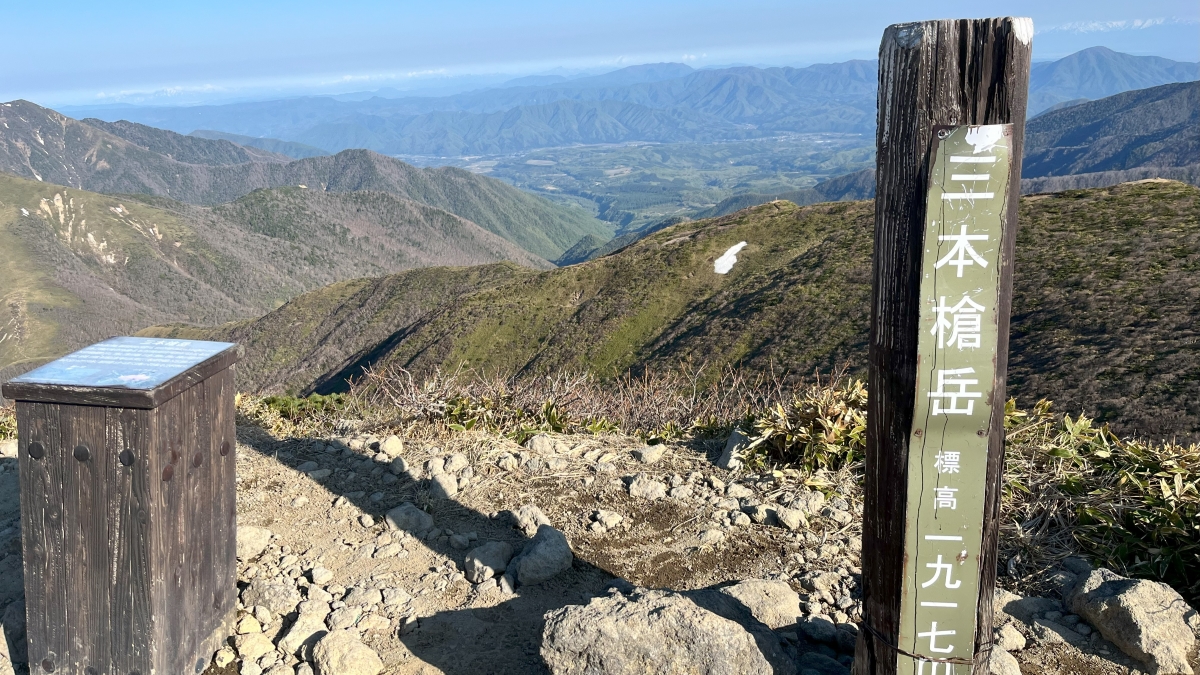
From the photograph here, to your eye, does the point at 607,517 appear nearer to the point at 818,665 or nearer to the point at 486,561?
the point at 486,561

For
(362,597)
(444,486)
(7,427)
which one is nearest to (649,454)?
(444,486)

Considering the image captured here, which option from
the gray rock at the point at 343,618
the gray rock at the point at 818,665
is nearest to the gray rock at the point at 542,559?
the gray rock at the point at 343,618

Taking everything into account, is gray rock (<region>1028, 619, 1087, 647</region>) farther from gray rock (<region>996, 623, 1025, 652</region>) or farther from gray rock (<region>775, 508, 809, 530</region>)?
gray rock (<region>775, 508, 809, 530</region>)

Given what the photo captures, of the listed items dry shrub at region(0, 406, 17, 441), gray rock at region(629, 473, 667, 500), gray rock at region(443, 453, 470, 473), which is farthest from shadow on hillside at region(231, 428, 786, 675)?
dry shrub at region(0, 406, 17, 441)

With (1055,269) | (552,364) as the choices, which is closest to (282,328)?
(552,364)

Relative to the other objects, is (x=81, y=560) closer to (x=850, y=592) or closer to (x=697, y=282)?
(x=850, y=592)

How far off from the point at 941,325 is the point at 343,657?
8.47 feet

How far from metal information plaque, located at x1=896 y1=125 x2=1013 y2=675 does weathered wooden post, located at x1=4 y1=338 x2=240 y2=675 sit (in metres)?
2.61

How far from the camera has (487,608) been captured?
367 cm

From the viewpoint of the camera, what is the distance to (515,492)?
4.95 metres

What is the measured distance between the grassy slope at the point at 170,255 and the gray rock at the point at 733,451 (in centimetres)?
10558

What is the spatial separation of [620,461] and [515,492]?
2.82ft

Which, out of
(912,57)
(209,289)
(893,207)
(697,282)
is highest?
(912,57)

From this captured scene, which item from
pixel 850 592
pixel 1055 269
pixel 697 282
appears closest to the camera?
pixel 850 592
